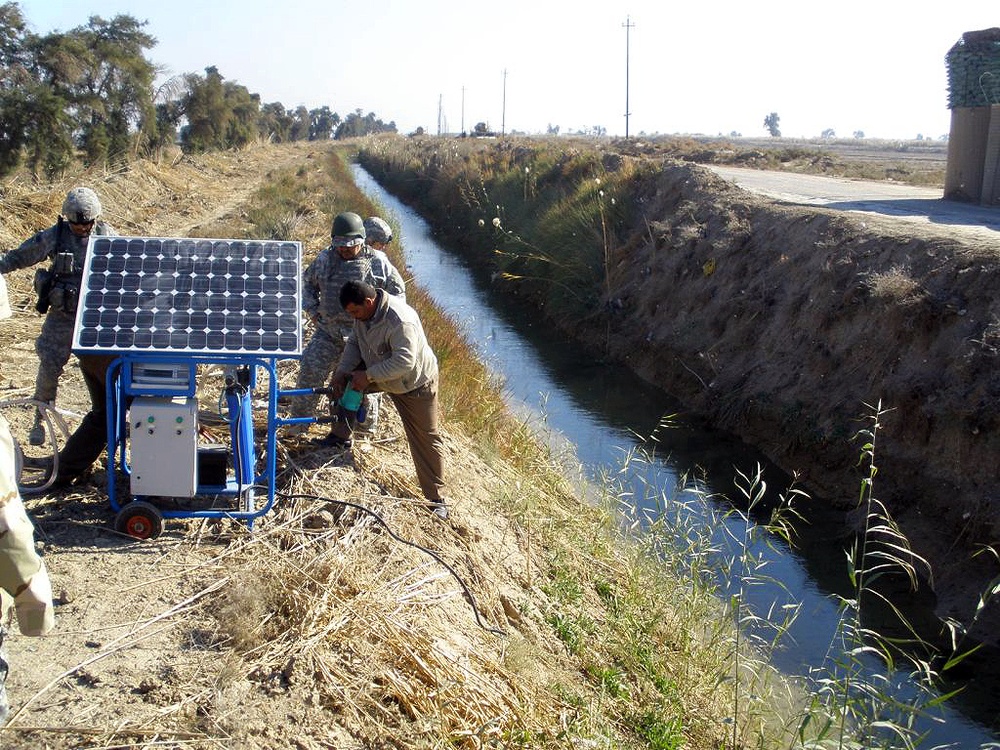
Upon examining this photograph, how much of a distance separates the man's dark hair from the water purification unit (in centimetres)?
27

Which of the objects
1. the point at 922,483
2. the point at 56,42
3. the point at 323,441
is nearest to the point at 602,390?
the point at 922,483

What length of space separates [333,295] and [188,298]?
1774mm

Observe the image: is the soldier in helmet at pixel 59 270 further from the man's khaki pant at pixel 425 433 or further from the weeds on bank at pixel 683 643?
the weeds on bank at pixel 683 643

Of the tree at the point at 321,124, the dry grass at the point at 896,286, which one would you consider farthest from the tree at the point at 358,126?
the dry grass at the point at 896,286

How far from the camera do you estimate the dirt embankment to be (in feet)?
29.0

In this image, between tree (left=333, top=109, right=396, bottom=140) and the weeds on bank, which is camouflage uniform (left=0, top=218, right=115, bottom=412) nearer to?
the weeds on bank

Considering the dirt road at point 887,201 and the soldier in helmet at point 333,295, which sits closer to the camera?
the soldier in helmet at point 333,295

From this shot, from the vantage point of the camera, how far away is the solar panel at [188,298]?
518 centimetres

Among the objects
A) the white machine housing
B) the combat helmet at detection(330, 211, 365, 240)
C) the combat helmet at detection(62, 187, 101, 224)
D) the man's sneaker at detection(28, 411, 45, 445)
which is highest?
the combat helmet at detection(62, 187, 101, 224)

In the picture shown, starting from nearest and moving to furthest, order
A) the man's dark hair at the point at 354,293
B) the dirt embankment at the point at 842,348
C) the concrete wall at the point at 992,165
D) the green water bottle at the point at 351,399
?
the man's dark hair at the point at 354,293, the green water bottle at the point at 351,399, the dirt embankment at the point at 842,348, the concrete wall at the point at 992,165

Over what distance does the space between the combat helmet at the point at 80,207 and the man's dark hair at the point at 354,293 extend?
1940 millimetres

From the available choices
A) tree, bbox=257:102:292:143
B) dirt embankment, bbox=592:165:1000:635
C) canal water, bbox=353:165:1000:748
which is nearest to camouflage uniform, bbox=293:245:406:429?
canal water, bbox=353:165:1000:748

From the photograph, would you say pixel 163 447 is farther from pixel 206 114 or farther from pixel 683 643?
pixel 206 114

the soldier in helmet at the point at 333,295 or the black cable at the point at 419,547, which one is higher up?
the soldier in helmet at the point at 333,295
